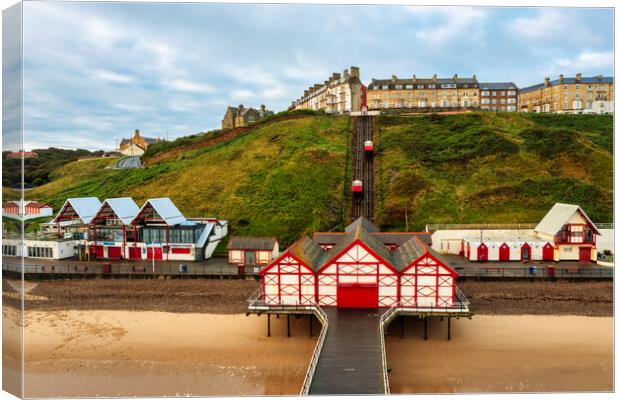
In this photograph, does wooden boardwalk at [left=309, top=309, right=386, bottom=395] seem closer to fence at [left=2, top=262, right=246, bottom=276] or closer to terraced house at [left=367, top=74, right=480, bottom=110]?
fence at [left=2, top=262, right=246, bottom=276]

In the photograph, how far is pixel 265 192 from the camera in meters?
48.3

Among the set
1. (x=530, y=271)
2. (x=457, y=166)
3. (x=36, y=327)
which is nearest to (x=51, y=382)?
(x=36, y=327)

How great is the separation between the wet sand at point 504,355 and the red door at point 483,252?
10.1 m

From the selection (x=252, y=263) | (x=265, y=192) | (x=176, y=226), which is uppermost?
(x=265, y=192)

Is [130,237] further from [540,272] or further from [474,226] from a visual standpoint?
[540,272]

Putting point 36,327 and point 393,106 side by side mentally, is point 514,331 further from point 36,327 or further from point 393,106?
point 393,106

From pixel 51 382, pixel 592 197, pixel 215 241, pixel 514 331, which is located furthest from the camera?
pixel 592 197

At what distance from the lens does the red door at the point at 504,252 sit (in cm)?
3600

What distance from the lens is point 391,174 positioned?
5297 centimetres

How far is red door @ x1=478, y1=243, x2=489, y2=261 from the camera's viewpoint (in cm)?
3606

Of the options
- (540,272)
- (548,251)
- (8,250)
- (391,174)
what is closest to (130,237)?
(8,250)

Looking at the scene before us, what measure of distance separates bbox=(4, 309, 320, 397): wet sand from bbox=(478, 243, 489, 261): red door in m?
17.2

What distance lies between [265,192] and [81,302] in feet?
75.5

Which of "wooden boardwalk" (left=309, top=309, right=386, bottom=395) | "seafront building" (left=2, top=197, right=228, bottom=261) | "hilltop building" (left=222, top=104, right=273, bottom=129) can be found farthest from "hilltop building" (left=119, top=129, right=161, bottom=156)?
"wooden boardwalk" (left=309, top=309, right=386, bottom=395)
